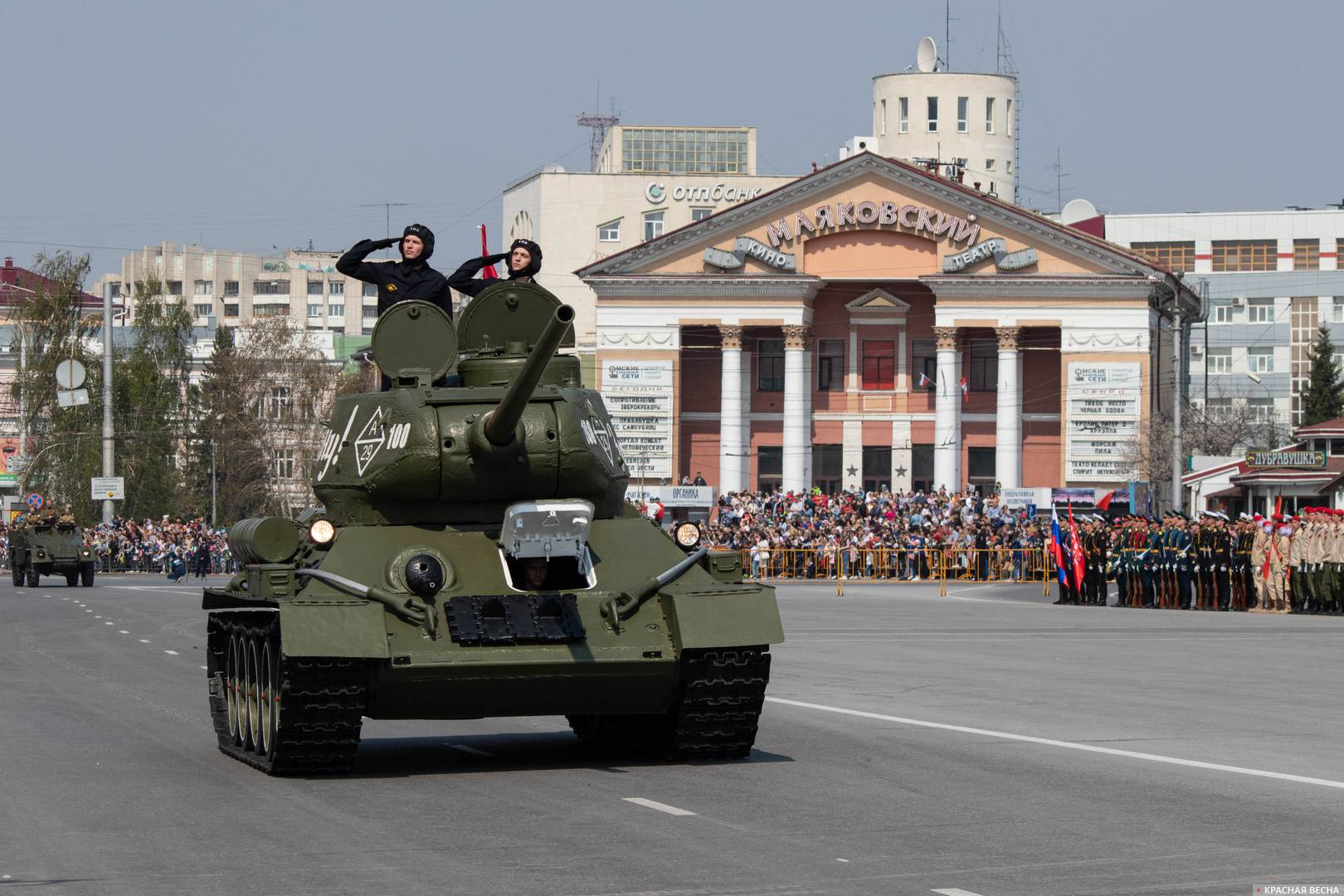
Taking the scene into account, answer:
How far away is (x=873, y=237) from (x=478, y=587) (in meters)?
69.6

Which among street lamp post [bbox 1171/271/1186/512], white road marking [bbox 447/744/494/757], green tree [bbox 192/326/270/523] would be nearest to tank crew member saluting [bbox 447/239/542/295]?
white road marking [bbox 447/744/494/757]

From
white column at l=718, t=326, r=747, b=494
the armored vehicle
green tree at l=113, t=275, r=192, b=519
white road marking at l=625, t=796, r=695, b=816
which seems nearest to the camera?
white road marking at l=625, t=796, r=695, b=816

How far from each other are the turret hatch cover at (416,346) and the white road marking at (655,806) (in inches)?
159

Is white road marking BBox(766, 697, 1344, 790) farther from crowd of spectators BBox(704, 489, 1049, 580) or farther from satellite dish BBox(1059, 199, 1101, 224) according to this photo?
satellite dish BBox(1059, 199, 1101, 224)

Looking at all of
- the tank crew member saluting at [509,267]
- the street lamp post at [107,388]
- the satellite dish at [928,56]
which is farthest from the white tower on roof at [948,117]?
the tank crew member saluting at [509,267]

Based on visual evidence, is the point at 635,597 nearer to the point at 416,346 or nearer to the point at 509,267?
the point at 416,346

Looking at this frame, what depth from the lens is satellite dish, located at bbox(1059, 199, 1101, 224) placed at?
105375 millimetres

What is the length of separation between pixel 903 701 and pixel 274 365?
7919cm

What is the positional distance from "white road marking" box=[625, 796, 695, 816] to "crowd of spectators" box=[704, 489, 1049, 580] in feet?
138

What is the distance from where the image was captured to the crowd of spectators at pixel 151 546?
69.4 m

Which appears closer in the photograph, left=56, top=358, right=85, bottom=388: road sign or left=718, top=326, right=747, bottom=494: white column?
left=56, top=358, right=85, bottom=388: road sign

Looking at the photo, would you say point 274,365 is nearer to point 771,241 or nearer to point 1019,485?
point 771,241

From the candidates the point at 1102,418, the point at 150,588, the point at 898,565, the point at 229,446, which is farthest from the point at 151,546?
the point at 1102,418

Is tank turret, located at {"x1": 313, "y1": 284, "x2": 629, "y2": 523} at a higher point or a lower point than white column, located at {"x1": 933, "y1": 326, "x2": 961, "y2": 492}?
lower
